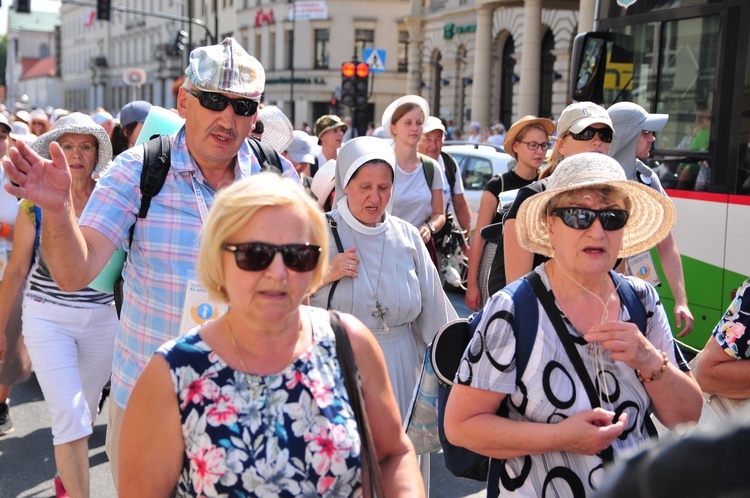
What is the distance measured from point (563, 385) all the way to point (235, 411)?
1.06 metres

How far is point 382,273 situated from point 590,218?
1.60 m

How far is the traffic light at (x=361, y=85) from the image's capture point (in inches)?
820

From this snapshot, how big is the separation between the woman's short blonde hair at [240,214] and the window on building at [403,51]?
2353 inches

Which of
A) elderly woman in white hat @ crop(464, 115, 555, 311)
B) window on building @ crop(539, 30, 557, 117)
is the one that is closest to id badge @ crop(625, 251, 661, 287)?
elderly woman in white hat @ crop(464, 115, 555, 311)

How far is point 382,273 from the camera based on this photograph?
178 inches

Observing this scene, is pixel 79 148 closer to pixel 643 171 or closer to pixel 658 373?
pixel 643 171

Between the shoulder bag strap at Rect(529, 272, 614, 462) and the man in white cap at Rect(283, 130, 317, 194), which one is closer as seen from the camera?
the shoulder bag strap at Rect(529, 272, 614, 462)

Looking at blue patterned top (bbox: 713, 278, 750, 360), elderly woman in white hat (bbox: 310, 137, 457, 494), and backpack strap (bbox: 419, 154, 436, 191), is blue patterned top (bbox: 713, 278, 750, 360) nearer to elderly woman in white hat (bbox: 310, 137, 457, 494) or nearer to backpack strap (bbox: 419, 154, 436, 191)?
elderly woman in white hat (bbox: 310, 137, 457, 494)

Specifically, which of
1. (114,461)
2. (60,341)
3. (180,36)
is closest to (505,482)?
(114,461)

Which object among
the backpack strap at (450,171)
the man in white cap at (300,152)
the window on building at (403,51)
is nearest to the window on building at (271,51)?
the window on building at (403,51)

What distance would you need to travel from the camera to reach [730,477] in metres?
1.04

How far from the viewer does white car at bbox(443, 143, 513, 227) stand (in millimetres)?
13398

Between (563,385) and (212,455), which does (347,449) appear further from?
(563,385)

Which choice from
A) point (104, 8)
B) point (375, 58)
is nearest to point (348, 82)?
point (375, 58)
